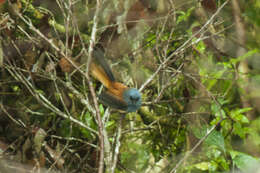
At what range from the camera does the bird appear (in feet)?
6.45

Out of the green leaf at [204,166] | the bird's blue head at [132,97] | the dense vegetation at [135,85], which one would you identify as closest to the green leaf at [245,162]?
the dense vegetation at [135,85]

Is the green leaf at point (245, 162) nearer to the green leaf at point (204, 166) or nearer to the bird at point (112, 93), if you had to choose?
the green leaf at point (204, 166)

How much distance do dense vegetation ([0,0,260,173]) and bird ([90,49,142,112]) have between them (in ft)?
0.78

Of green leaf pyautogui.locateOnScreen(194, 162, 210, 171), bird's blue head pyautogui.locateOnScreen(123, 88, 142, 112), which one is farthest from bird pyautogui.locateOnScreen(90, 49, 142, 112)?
green leaf pyautogui.locateOnScreen(194, 162, 210, 171)

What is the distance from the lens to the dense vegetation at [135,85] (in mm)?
2301

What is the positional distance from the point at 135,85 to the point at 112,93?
602mm

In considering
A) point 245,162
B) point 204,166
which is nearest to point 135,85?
point 204,166

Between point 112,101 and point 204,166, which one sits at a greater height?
point 112,101

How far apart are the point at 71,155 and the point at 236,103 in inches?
56.8

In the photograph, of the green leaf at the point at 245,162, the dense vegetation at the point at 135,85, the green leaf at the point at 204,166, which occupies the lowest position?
the green leaf at the point at 204,166

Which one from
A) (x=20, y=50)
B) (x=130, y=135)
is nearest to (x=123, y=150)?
(x=130, y=135)

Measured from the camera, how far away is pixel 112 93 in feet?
6.77

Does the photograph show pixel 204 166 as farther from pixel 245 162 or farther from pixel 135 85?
pixel 135 85

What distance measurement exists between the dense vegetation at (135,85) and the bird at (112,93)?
0.24m
